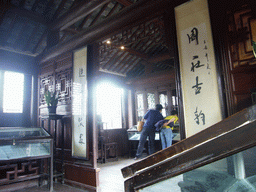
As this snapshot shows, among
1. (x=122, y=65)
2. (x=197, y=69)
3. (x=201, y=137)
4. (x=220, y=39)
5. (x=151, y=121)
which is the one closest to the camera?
(x=201, y=137)

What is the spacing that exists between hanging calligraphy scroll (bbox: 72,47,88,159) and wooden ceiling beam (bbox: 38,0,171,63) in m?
0.23

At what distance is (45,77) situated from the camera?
180 inches

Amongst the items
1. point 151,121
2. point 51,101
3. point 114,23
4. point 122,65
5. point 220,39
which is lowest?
point 151,121

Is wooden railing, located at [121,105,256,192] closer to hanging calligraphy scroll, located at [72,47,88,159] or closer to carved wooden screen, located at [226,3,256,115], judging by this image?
carved wooden screen, located at [226,3,256,115]

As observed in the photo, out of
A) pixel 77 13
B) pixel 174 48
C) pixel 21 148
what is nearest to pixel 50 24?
pixel 77 13

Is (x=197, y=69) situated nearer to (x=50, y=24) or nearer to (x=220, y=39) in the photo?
(x=220, y=39)

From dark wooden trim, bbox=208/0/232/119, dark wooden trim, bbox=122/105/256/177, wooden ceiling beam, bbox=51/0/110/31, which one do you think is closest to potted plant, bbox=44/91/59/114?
wooden ceiling beam, bbox=51/0/110/31

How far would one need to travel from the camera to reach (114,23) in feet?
10.6

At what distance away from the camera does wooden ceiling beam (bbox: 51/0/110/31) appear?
11.6ft

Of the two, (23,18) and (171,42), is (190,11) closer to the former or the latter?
(171,42)

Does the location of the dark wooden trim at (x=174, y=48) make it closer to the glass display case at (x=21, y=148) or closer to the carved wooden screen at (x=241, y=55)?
the carved wooden screen at (x=241, y=55)

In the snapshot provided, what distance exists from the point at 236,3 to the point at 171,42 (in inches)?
31.1

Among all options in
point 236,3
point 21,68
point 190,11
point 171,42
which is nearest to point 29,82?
point 21,68

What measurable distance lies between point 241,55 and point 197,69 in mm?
441
